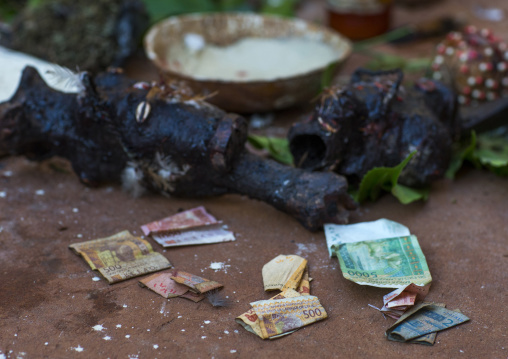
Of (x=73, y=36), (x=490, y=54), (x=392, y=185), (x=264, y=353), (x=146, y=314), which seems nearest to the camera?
(x=264, y=353)

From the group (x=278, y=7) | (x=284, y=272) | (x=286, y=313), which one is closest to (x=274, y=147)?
(x=284, y=272)

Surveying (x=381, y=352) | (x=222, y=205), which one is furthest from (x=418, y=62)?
(x=381, y=352)

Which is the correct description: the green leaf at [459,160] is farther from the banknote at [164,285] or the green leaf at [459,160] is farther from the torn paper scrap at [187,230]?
the banknote at [164,285]

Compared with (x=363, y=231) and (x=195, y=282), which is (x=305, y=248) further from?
(x=195, y=282)

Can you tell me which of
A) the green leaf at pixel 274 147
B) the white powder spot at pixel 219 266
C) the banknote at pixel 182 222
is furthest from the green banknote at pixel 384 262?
the green leaf at pixel 274 147

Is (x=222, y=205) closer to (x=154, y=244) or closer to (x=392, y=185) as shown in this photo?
(x=154, y=244)

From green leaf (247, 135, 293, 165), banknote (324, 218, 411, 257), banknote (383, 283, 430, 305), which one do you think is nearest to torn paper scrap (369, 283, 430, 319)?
banknote (383, 283, 430, 305)

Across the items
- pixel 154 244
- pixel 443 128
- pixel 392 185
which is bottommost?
pixel 154 244
